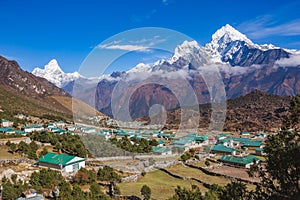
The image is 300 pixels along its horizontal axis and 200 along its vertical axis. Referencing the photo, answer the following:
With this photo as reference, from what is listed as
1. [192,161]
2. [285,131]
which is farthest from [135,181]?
[285,131]

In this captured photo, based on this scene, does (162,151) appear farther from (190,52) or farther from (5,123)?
(5,123)

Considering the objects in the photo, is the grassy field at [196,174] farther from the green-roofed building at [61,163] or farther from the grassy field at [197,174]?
the green-roofed building at [61,163]

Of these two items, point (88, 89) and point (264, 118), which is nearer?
point (88, 89)

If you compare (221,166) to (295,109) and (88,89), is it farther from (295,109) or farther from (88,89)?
(295,109)

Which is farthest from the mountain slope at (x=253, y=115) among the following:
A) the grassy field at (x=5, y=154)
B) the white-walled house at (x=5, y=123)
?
the grassy field at (x=5, y=154)

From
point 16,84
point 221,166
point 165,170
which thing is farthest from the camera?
point 16,84

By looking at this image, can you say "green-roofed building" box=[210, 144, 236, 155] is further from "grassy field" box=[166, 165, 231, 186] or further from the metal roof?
the metal roof

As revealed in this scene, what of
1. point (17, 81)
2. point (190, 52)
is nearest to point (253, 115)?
point (190, 52)
